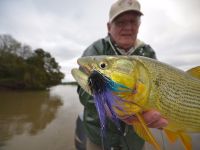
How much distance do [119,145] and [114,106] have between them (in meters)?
1.40

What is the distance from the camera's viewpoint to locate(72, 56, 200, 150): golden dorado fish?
1.97 meters

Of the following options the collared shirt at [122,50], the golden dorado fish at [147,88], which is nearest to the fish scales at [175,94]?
the golden dorado fish at [147,88]

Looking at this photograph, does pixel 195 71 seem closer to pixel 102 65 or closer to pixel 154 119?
pixel 154 119

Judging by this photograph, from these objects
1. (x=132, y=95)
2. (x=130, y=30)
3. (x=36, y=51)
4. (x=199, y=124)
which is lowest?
(x=199, y=124)

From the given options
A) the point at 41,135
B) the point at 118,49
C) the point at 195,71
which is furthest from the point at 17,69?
the point at 195,71

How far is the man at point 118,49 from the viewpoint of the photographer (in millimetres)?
3146

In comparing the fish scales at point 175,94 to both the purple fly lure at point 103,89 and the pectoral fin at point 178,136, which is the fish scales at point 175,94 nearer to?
the pectoral fin at point 178,136

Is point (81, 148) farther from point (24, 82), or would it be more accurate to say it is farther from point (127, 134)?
point (24, 82)

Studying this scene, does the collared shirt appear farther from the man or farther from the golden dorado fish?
the golden dorado fish

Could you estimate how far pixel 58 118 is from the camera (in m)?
13.4

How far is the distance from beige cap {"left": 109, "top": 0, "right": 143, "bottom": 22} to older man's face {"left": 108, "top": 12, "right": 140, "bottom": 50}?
0.07 metres

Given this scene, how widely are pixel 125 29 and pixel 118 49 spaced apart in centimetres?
32

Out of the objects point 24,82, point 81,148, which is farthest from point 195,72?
point 24,82

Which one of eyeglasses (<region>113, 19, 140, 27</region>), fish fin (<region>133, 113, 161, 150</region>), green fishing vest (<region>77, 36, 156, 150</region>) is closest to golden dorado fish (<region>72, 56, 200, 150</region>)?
fish fin (<region>133, 113, 161, 150</region>)
